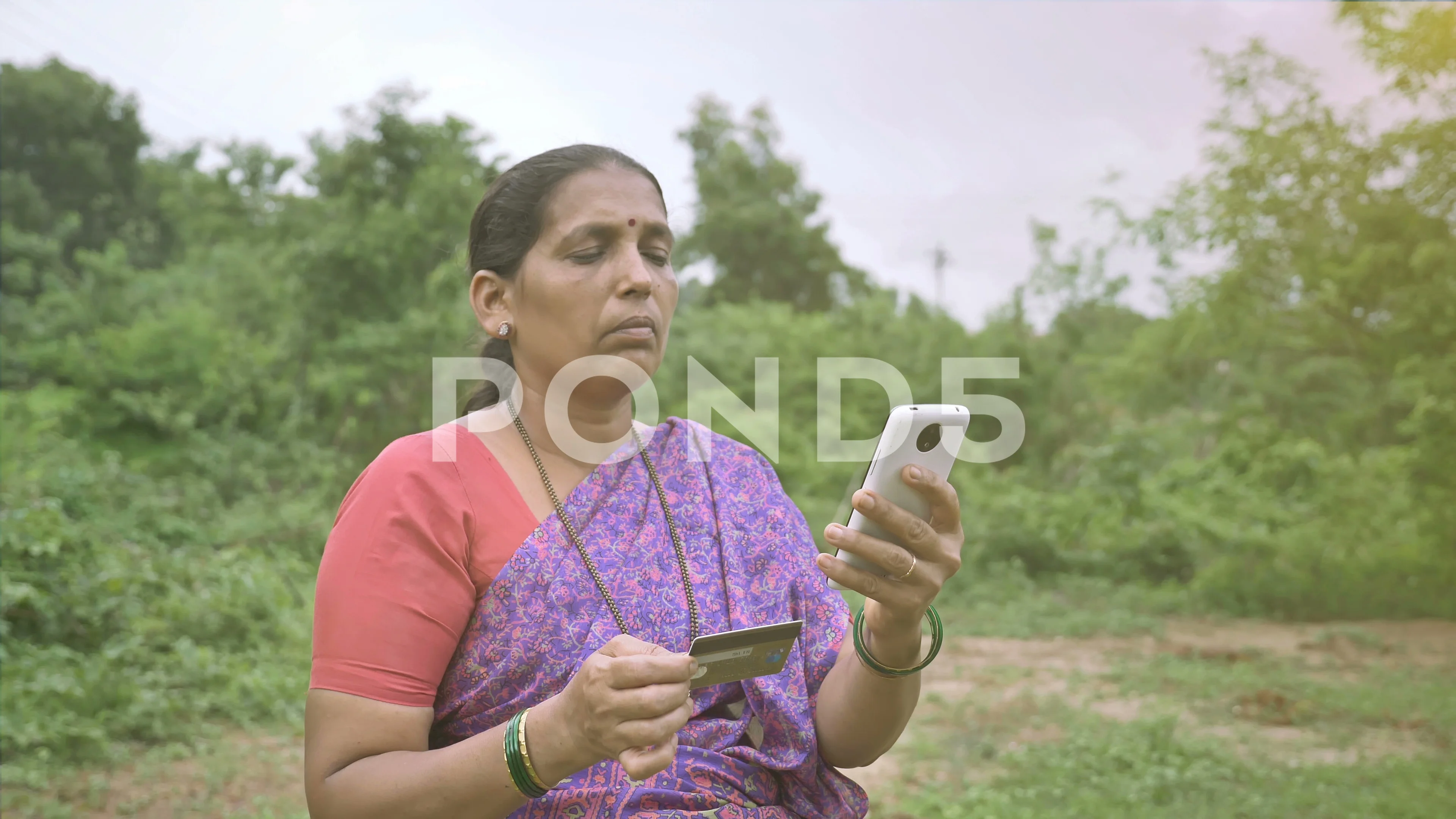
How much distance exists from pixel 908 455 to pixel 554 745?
62cm

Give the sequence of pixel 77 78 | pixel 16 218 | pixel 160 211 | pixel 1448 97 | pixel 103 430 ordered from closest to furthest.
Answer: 1. pixel 1448 97
2. pixel 103 430
3. pixel 16 218
4. pixel 77 78
5. pixel 160 211

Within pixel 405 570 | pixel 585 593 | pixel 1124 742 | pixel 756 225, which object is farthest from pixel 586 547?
pixel 756 225

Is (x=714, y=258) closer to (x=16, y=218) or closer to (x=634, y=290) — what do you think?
(x=16, y=218)

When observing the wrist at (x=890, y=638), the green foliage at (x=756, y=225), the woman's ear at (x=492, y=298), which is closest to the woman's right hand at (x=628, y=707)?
the wrist at (x=890, y=638)

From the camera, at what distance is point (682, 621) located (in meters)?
1.72

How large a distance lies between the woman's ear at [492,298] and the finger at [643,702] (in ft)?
2.80

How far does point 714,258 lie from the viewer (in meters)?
17.8

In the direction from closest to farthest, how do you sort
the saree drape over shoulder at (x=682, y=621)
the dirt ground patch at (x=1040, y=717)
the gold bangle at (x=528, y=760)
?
the gold bangle at (x=528, y=760) < the saree drape over shoulder at (x=682, y=621) < the dirt ground patch at (x=1040, y=717)

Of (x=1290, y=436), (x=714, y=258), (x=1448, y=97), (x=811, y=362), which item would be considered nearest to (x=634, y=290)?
(x=1448, y=97)

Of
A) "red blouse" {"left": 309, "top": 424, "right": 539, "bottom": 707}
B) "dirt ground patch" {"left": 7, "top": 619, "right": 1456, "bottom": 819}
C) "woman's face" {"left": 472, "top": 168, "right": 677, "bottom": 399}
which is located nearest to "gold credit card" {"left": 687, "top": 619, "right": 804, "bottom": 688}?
"red blouse" {"left": 309, "top": 424, "right": 539, "bottom": 707}

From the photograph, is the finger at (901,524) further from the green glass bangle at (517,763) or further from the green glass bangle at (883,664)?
the green glass bangle at (517,763)

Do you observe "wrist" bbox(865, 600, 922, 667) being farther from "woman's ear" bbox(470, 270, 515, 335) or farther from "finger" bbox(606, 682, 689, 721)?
"woman's ear" bbox(470, 270, 515, 335)

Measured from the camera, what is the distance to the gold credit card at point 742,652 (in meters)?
1.36

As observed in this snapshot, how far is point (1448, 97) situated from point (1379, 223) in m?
0.98
